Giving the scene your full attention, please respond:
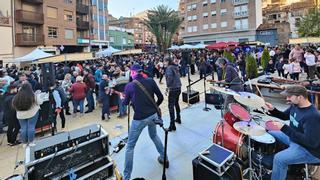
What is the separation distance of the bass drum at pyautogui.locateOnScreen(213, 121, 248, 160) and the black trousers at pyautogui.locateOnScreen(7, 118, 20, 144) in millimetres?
4903

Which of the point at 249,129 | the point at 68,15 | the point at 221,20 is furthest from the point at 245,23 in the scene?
the point at 249,129

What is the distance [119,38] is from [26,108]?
49.3 metres

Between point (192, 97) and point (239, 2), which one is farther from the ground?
point (239, 2)

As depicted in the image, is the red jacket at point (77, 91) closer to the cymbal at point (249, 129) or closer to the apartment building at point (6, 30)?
the cymbal at point (249, 129)

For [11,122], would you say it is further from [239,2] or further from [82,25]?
[239,2]

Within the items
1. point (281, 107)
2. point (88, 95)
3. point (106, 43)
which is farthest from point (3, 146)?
point (106, 43)

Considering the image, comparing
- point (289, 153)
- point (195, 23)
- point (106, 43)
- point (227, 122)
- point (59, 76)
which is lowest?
point (289, 153)

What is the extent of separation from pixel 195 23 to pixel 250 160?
4400cm

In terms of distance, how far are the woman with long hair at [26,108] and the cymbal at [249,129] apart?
4.10 meters

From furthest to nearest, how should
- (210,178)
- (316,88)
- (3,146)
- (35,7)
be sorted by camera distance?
(35,7), (316,88), (3,146), (210,178)

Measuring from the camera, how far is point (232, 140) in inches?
144

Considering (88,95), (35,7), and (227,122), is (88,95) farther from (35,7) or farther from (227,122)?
(35,7)

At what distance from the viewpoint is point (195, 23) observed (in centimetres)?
4506

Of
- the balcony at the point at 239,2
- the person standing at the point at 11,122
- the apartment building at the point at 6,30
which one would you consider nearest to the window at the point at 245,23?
the balcony at the point at 239,2
